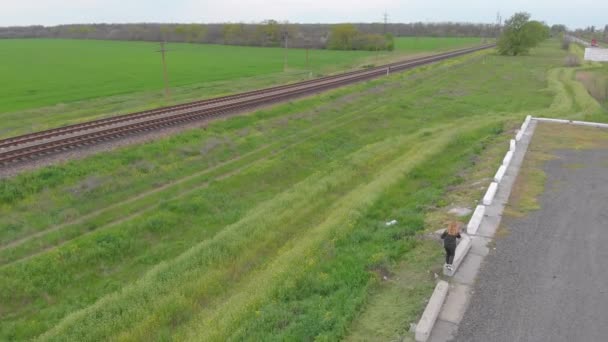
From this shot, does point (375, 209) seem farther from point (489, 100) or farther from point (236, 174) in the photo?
point (489, 100)

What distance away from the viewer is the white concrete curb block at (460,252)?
9.20 metres

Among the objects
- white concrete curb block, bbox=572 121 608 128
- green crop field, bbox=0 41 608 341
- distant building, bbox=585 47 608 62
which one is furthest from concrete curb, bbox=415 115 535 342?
distant building, bbox=585 47 608 62

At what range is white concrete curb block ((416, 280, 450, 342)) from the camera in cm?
735

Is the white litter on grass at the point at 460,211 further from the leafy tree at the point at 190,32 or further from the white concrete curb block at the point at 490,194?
the leafy tree at the point at 190,32

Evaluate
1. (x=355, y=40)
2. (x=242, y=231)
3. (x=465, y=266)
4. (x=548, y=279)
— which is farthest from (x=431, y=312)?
(x=355, y=40)

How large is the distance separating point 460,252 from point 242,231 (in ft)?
21.4

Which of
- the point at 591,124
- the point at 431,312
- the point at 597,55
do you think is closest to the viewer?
the point at 431,312

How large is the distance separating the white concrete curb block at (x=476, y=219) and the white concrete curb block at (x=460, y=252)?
476mm

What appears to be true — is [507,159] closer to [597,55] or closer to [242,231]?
[242,231]

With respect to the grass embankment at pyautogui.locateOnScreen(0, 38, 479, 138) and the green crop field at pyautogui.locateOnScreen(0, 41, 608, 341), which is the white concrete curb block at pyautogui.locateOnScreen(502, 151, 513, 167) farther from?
the grass embankment at pyautogui.locateOnScreen(0, 38, 479, 138)

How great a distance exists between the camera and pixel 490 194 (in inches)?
521

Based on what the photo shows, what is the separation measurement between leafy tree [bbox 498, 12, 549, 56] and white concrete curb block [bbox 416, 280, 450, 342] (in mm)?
92447

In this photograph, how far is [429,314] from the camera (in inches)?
306

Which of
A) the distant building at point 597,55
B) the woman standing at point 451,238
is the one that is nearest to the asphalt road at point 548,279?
the woman standing at point 451,238
